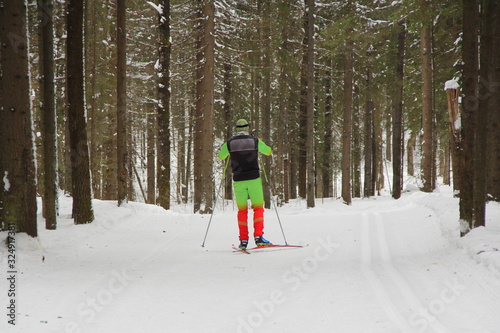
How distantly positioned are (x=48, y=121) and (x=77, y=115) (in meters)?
0.63

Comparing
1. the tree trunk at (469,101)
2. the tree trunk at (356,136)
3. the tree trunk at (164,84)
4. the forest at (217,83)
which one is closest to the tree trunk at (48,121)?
the forest at (217,83)

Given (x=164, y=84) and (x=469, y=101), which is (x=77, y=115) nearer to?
(x=164, y=84)

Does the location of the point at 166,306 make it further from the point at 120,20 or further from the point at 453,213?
the point at 120,20

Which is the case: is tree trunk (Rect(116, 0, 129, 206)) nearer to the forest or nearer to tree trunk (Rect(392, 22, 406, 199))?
the forest

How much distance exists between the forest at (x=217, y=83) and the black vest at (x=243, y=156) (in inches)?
36.1

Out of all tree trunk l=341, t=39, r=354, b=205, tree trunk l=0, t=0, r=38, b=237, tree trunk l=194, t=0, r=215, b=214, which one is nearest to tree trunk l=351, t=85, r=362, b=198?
tree trunk l=341, t=39, r=354, b=205

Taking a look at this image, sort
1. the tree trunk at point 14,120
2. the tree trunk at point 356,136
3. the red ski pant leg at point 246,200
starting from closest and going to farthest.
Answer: the tree trunk at point 14,120, the red ski pant leg at point 246,200, the tree trunk at point 356,136

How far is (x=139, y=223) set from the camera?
33.9 feet

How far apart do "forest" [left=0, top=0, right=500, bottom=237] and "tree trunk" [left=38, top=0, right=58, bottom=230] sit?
0.09ft

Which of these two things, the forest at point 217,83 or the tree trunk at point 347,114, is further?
the tree trunk at point 347,114

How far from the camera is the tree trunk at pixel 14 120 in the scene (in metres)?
6.03

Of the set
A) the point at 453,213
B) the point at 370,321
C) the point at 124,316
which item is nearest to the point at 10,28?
the point at 124,316

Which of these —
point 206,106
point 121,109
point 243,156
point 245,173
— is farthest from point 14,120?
point 206,106

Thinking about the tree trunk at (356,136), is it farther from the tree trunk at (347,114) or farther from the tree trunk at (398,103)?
the tree trunk at (347,114)
